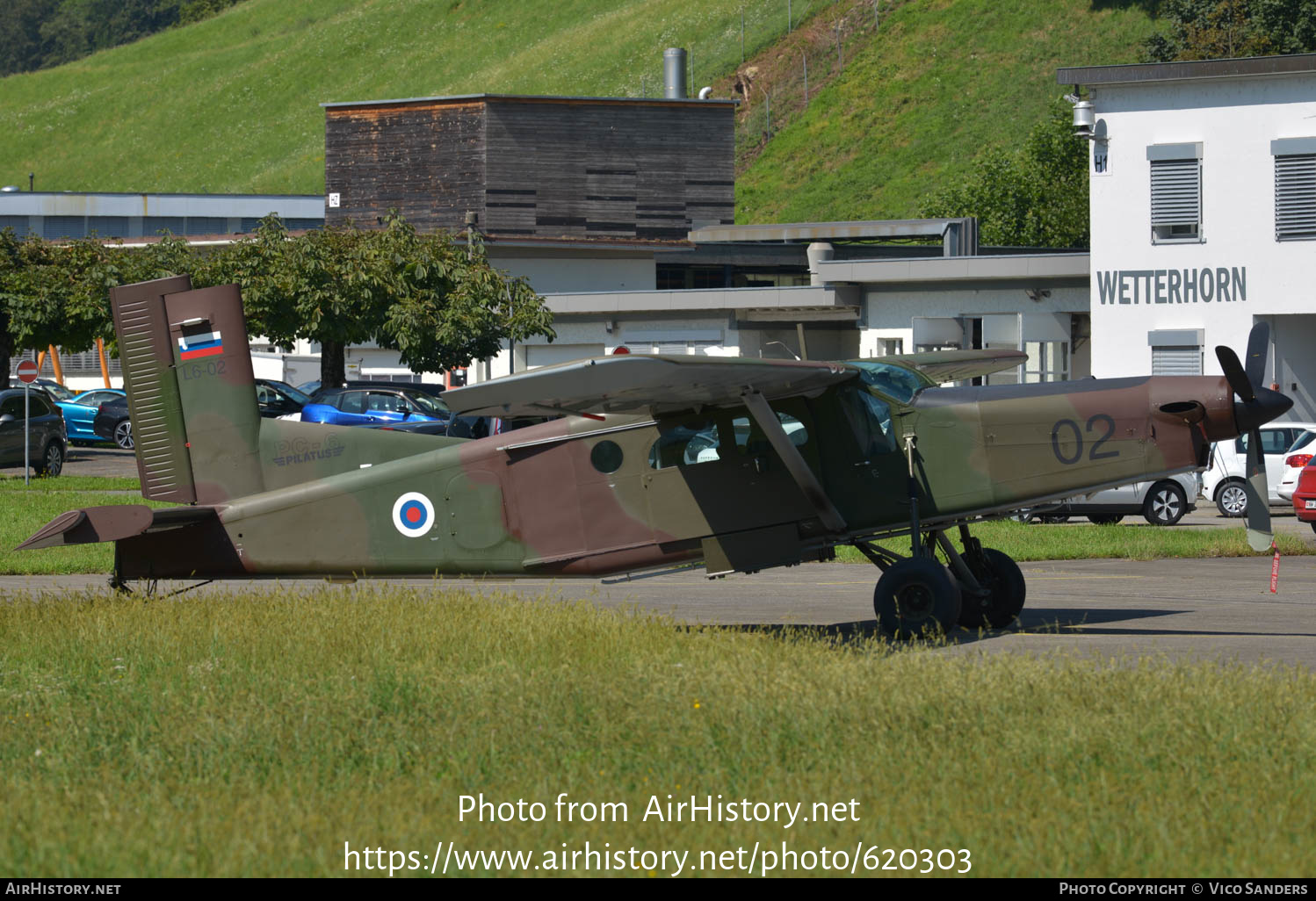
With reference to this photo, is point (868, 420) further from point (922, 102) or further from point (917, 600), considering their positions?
point (922, 102)

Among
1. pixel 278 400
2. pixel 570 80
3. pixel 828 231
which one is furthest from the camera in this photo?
pixel 570 80

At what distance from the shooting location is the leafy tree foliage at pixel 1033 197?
229 ft

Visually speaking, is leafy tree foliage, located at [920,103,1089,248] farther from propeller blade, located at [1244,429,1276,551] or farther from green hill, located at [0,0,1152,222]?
propeller blade, located at [1244,429,1276,551]

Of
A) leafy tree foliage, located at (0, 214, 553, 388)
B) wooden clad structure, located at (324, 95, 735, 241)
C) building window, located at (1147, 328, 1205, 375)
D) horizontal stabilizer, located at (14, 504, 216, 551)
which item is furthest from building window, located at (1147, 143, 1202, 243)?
wooden clad structure, located at (324, 95, 735, 241)

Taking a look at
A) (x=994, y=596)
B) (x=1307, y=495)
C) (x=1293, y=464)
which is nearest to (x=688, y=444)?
(x=994, y=596)

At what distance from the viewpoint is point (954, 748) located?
25.0 feet

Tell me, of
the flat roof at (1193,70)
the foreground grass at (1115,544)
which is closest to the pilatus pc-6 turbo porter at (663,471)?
the foreground grass at (1115,544)

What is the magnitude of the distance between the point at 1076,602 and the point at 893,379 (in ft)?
14.1

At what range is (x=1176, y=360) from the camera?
1304 inches

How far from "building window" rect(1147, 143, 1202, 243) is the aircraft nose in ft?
74.8

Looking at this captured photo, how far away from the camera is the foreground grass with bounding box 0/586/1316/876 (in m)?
6.16

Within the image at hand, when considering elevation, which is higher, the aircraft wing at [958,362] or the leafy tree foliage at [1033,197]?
the leafy tree foliage at [1033,197]

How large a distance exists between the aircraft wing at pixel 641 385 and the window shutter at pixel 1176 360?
2298cm

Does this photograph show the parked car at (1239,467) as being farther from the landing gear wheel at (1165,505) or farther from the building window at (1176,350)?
the building window at (1176,350)
